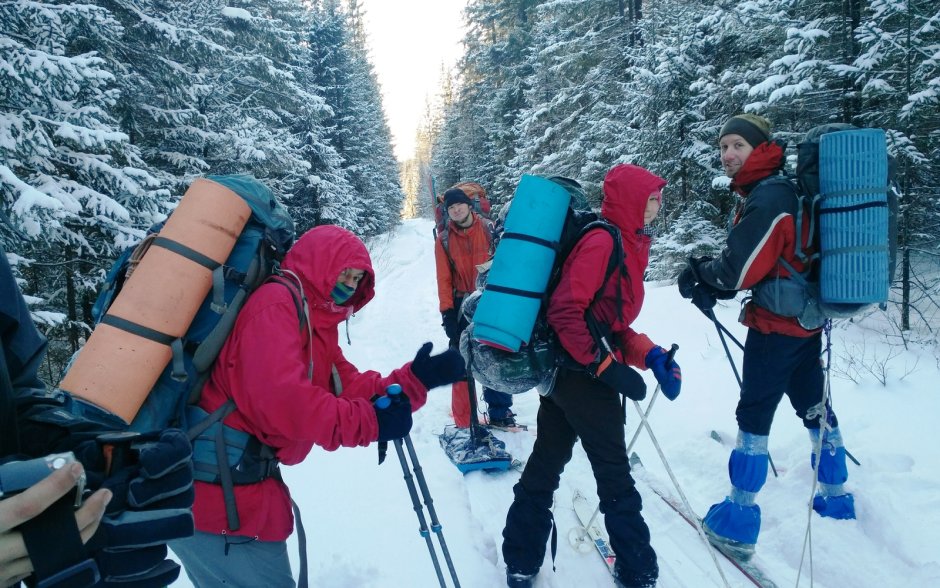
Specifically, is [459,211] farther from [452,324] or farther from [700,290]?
[700,290]

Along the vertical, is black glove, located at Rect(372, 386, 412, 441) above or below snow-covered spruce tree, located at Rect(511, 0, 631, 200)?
below

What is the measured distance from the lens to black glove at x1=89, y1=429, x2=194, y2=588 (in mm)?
1164

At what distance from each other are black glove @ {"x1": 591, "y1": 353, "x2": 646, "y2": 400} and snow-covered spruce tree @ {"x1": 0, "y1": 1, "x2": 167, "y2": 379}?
216 inches

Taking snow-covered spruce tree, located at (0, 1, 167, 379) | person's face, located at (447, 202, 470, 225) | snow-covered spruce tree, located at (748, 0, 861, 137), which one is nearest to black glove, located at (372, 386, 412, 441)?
person's face, located at (447, 202, 470, 225)

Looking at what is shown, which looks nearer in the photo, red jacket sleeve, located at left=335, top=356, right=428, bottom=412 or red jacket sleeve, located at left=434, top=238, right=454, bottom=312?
red jacket sleeve, located at left=335, top=356, right=428, bottom=412

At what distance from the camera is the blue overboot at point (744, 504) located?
3.39 metres

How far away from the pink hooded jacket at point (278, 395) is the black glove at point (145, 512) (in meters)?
0.62

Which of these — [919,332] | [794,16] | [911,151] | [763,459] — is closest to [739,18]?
[794,16]

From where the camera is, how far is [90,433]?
147 cm

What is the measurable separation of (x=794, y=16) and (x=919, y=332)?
591 cm

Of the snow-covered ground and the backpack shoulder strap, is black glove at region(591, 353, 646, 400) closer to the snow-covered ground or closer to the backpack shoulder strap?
the snow-covered ground

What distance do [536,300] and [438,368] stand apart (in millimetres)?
739

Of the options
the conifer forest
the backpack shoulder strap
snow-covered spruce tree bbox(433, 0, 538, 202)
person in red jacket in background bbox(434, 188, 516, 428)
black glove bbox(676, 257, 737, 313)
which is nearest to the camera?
the backpack shoulder strap

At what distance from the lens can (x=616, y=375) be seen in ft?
9.29
